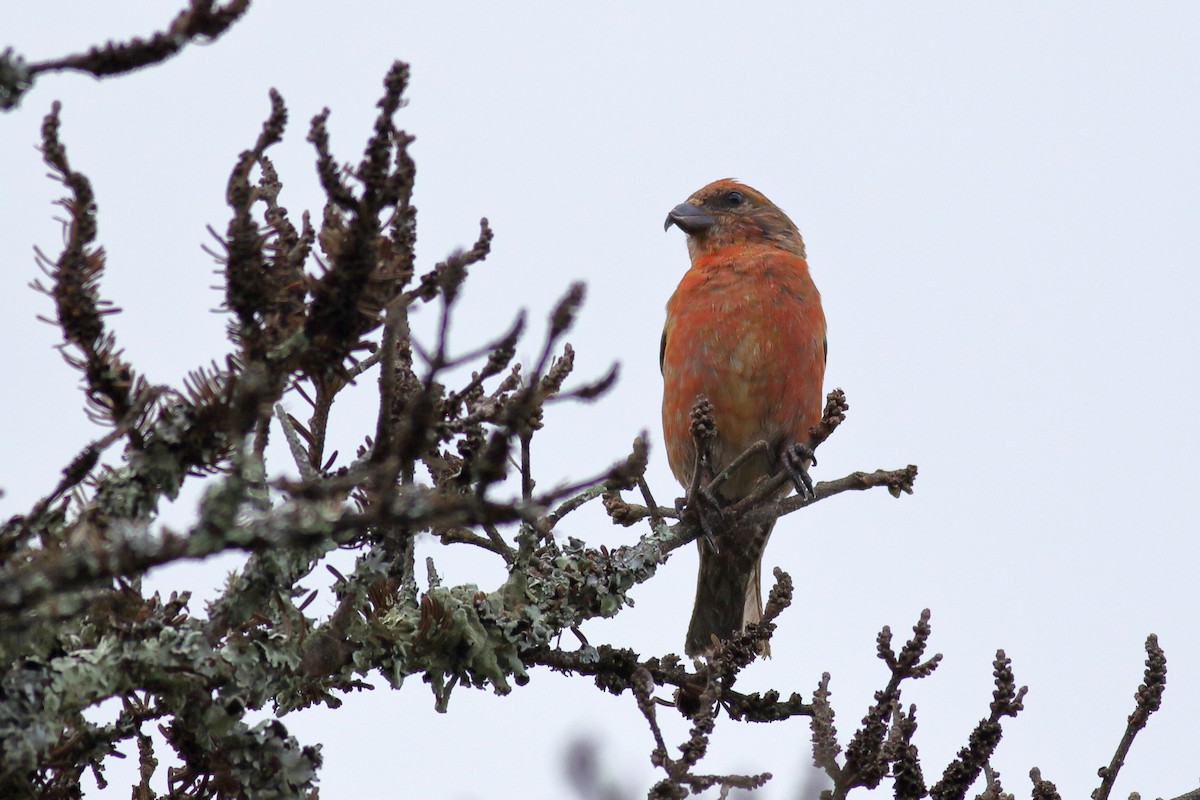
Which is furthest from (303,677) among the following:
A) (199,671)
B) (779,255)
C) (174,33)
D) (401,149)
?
(779,255)

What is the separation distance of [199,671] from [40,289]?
0.94 metres

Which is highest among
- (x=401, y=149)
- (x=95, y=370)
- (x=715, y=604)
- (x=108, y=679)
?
(x=715, y=604)

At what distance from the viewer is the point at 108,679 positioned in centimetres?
257

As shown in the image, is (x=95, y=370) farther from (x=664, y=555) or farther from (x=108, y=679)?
(x=664, y=555)

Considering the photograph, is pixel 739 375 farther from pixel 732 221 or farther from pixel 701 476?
pixel 701 476

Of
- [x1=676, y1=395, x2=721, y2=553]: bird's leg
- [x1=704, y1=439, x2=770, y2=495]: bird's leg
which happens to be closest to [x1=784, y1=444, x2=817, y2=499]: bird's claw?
[x1=676, y1=395, x2=721, y2=553]: bird's leg

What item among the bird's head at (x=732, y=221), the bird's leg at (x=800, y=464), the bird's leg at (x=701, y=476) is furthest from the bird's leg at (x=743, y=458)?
the bird's head at (x=732, y=221)

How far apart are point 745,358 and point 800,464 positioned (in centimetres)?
121

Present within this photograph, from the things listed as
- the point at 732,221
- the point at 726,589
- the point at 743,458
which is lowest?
the point at 743,458

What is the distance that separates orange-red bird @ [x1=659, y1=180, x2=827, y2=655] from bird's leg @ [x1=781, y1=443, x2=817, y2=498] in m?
0.65

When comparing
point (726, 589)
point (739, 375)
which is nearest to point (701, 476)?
point (739, 375)

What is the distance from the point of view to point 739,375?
19.2ft

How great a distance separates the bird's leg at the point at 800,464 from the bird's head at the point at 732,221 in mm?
2033

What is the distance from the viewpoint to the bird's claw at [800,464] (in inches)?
176
